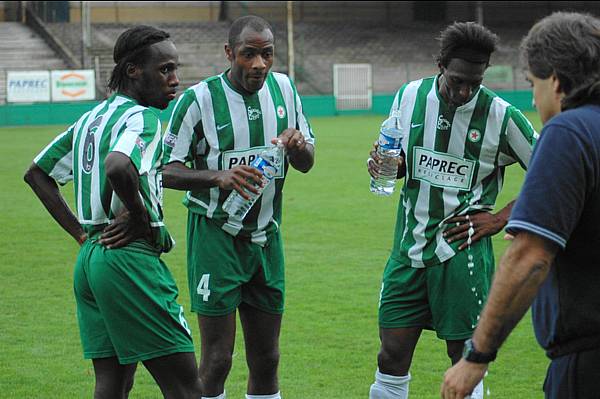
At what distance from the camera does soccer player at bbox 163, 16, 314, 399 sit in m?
5.54

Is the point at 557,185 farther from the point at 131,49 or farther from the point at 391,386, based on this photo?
the point at 391,386

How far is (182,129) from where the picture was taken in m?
5.56

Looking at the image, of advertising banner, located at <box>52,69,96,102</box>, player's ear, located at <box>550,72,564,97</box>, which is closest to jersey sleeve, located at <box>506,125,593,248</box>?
player's ear, located at <box>550,72,564,97</box>

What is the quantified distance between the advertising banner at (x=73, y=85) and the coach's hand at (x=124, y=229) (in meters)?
29.4

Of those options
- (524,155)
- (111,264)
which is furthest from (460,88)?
(111,264)

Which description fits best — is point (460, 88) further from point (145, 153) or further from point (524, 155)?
point (145, 153)

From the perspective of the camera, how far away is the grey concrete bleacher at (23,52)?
37906 millimetres

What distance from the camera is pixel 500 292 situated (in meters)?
3.23

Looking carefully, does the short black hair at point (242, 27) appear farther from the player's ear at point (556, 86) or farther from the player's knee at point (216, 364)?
the player's ear at point (556, 86)

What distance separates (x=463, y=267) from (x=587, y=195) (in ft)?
7.19

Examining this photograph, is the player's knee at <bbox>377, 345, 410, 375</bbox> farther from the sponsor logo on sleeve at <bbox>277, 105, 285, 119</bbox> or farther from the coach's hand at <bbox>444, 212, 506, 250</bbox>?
the sponsor logo on sleeve at <bbox>277, 105, 285, 119</bbox>

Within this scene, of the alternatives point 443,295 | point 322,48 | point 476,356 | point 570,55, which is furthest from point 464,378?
point 322,48

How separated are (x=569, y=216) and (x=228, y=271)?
2.75m

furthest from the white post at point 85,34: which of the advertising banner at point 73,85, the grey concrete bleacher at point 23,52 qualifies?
the advertising banner at point 73,85
